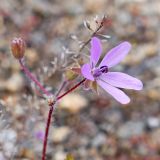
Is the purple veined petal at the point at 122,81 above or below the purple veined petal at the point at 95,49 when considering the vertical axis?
below

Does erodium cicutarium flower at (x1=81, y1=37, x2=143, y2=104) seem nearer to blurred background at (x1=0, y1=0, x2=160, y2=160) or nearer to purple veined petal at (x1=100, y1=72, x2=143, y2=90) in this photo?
purple veined petal at (x1=100, y1=72, x2=143, y2=90)

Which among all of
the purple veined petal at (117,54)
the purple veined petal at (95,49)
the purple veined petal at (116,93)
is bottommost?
the purple veined petal at (116,93)

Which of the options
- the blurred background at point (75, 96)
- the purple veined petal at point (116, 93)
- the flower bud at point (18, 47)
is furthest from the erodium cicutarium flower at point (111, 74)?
the blurred background at point (75, 96)

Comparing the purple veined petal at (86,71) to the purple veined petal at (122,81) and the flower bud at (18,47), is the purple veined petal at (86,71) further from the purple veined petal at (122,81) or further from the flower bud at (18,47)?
the flower bud at (18,47)

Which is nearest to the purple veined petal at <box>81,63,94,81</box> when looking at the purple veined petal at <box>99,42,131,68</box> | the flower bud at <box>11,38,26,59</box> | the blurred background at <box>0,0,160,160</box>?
the purple veined petal at <box>99,42,131,68</box>

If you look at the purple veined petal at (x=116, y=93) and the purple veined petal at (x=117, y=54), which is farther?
the purple veined petal at (x=117, y=54)

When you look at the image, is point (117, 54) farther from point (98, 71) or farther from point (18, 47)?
point (18, 47)

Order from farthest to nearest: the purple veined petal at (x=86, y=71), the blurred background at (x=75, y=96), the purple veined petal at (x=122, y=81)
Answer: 1. the blurred background at (x=75, y=96)
2. the purple veined petal at (x=122, y=81)
3. the purple veined petal at (x=86, y=71)
